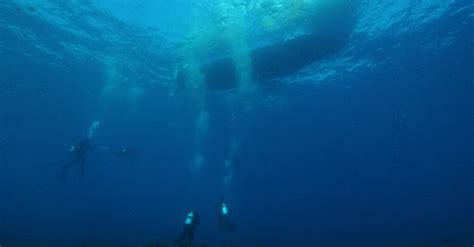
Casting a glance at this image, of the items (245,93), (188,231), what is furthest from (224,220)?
(245,93)

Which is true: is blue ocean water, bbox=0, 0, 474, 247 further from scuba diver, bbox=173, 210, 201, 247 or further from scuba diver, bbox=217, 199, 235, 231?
scuba diver, bbox=173, 210, 201, 247

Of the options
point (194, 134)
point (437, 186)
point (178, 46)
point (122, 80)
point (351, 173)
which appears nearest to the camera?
point (178, 46)

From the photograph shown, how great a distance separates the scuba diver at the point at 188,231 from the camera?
34.6 ft

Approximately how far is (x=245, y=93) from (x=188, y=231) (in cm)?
1370

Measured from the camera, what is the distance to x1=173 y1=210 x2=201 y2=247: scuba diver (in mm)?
10555

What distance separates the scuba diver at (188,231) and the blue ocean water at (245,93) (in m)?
1.16

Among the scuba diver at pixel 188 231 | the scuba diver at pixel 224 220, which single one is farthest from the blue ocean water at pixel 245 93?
the scuba diver at pixel 188 231

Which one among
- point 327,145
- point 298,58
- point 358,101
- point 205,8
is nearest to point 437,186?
point 327,145

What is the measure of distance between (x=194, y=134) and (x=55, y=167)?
3834cm

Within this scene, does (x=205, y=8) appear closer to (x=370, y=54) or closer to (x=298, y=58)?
(x=298, y=58)

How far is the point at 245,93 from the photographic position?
23.1 metres

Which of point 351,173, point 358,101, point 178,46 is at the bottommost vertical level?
point 178,46

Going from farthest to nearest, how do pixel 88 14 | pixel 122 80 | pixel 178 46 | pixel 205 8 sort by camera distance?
pixel 122 80, pixel 178 46, pixel 88 14, pixel 205 8

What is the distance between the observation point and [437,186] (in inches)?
2579
